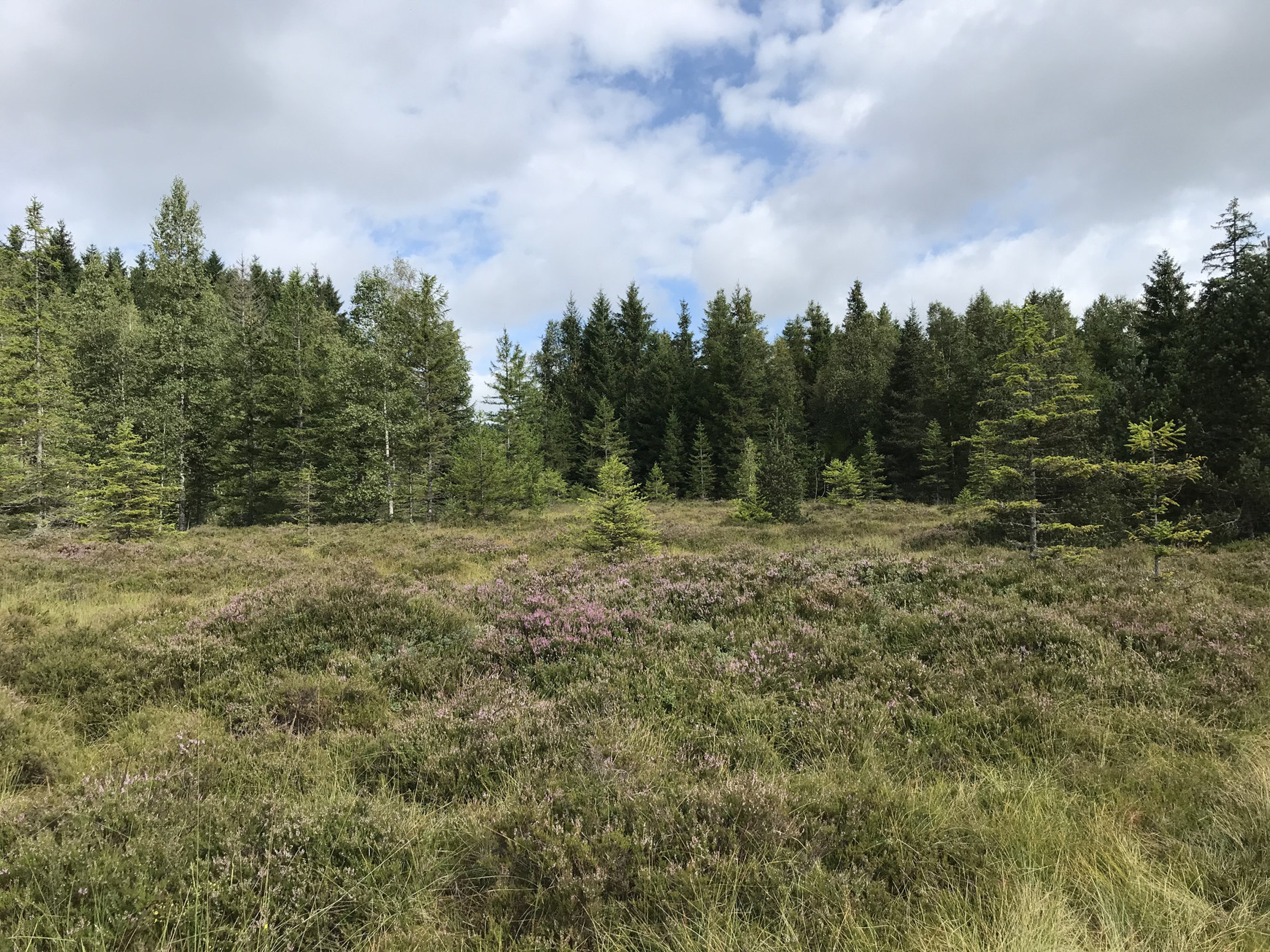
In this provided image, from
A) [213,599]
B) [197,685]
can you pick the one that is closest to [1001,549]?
[197,685]

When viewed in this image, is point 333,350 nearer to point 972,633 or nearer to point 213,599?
point 213,599

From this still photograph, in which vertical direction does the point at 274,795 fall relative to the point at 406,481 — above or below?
below

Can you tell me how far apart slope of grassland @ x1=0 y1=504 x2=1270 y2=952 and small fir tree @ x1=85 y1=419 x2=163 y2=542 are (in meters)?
9.92

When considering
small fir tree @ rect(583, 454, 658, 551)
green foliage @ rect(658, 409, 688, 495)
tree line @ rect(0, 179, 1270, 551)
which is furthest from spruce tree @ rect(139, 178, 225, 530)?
green foliage @ rect(658, 409, 688, 495)

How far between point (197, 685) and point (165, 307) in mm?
35365

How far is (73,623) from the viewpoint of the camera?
7230 mm

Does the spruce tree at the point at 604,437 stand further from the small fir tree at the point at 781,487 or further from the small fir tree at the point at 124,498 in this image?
the small fir tree at the point at 124,498

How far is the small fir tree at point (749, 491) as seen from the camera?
73.2ft

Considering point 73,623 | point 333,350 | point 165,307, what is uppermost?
point 165,307

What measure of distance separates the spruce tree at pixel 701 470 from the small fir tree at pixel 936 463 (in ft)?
50.1

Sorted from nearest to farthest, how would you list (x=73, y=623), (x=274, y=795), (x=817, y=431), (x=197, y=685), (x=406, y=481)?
1. (x=274, y=795)
2. (x=197, y=685)
3. (x=73, y=623)
4. (x=406, y=481)
5. (x=817, y=431)

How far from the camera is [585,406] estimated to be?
51.2m

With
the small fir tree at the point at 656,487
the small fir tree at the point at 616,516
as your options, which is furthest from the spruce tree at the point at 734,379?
the small fir tree at the point at 616,516

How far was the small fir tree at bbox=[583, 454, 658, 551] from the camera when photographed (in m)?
13.3
